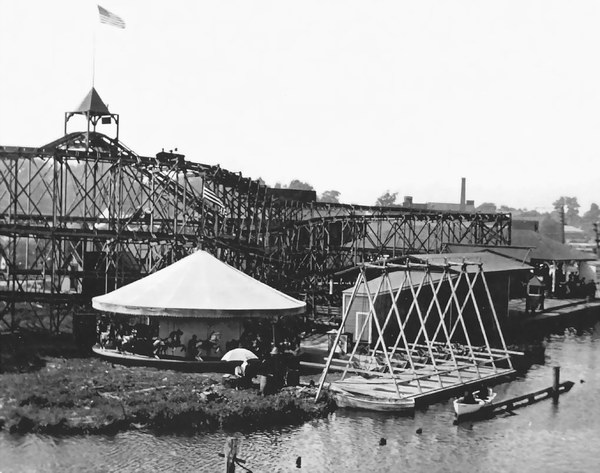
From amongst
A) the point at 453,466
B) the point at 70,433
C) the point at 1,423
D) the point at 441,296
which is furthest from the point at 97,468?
the point at 441,296

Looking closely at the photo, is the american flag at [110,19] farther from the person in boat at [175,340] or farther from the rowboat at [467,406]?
the rowboat at [467,406]

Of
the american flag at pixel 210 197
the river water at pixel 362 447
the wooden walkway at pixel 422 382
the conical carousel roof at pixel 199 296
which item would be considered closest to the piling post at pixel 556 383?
the wooden walkway at pixel 422 382

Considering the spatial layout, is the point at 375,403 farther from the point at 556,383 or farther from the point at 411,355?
the point at 556,383

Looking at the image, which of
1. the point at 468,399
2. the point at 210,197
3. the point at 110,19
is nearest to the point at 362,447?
the point at 468,399

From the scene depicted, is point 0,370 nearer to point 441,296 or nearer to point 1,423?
point 1,423

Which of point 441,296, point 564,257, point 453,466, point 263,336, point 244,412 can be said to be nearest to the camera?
point 453,466

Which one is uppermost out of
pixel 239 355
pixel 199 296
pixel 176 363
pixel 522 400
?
pixel 199 296
